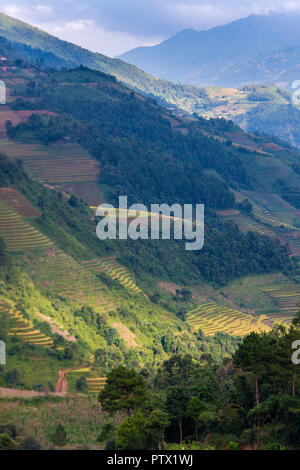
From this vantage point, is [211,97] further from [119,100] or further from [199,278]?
[199,278]

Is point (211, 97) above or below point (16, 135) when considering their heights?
above

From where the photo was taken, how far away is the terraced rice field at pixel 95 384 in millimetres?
26189

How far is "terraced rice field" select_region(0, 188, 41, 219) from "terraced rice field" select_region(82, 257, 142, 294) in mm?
4666

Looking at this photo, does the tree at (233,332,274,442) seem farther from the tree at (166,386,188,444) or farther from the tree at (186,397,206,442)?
the tree at (166,386,188,444)

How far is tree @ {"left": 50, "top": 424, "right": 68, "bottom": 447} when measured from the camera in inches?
783

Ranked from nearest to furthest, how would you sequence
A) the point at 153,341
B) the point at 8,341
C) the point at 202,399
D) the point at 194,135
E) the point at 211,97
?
the point at 202,399 < the point at 8,341 < the point at 153,341 < the point at 194,135 < the point at 211,97

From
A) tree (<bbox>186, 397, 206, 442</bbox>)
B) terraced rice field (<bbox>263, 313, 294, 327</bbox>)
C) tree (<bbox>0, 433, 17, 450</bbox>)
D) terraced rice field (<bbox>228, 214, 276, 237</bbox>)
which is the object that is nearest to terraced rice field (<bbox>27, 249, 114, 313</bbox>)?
terraced rice field (<bbox>263, 313, 294, 327</bbox>)

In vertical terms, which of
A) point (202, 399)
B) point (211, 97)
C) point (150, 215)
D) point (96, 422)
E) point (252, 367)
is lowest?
point (96, 422)

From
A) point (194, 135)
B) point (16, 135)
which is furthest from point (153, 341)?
point (194, 135)

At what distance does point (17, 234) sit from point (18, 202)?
336 cm
